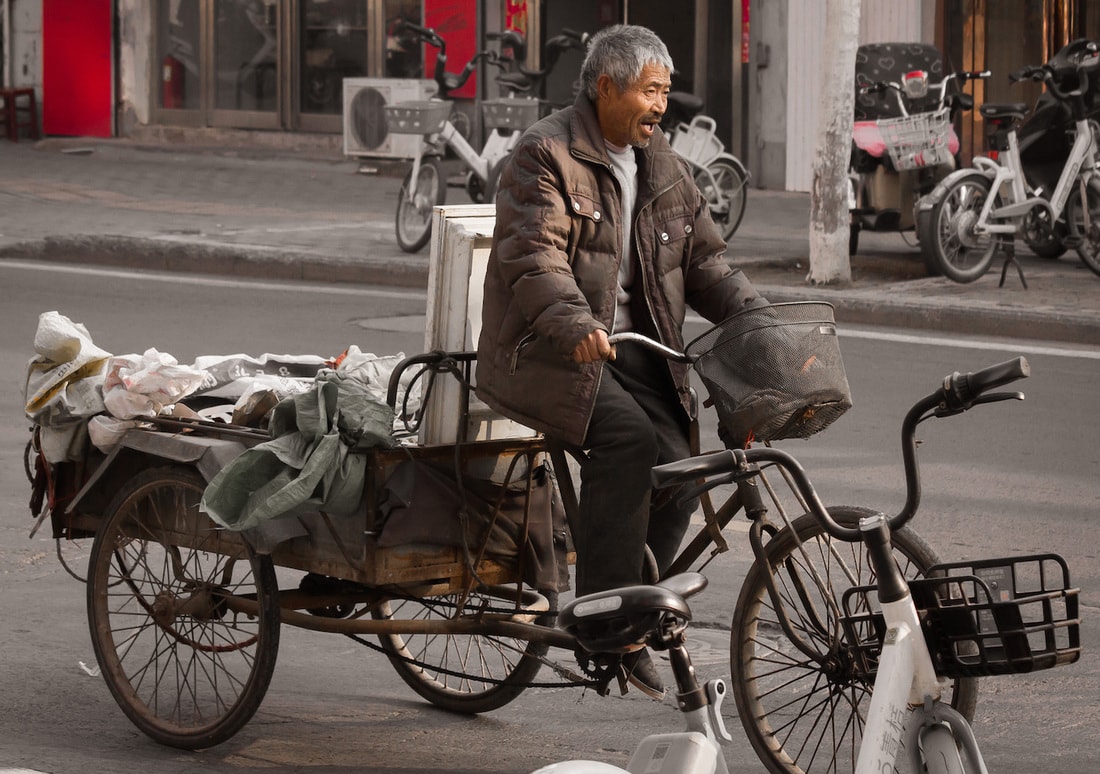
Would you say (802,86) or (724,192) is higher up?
(802,86)

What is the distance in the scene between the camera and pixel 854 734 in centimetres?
411

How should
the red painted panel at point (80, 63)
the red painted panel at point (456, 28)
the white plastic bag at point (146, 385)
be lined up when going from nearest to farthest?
the white plastic bag at point (146, 385)
the red painted panel at point (456, 28)
the red painted panel at point (80, 63)

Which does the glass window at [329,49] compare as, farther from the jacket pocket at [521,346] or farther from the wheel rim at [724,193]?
the jacket pocket at [521,346]

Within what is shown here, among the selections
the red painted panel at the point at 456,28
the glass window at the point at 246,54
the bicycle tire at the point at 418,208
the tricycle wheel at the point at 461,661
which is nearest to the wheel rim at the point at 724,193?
the bicycle tire at the point at 418,208

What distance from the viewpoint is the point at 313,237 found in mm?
15109

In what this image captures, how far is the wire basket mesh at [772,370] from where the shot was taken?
13.4ft

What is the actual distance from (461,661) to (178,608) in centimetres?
85

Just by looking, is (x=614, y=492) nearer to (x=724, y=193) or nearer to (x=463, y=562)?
(x=463, y=562)

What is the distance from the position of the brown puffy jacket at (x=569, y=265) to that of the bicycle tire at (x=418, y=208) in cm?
978

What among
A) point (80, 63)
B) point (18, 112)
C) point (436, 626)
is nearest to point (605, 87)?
point (436, 626)

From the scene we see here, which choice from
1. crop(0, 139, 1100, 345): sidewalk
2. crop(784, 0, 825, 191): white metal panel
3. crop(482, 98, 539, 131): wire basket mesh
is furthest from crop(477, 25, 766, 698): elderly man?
crop(784, 0, 825, 191): white metal panel

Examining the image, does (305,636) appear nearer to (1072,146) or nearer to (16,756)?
(16,756)

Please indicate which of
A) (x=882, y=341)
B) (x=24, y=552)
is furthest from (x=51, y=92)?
(x=24, y=552)

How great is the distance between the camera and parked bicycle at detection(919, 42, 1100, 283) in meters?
12.4
